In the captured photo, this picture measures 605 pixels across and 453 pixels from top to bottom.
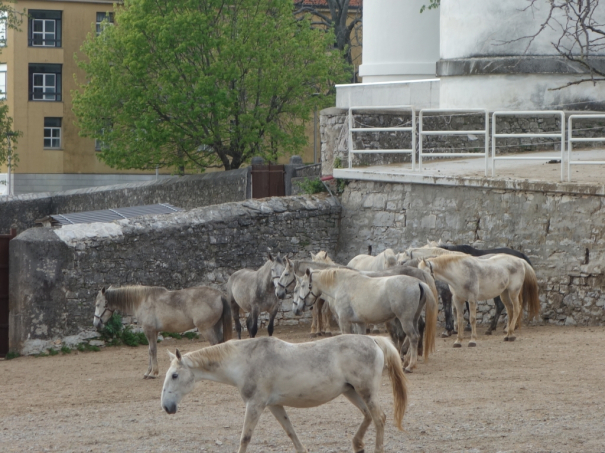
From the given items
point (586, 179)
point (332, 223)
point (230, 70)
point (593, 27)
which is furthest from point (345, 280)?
point (230, 70)

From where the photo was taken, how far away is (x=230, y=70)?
2644cm

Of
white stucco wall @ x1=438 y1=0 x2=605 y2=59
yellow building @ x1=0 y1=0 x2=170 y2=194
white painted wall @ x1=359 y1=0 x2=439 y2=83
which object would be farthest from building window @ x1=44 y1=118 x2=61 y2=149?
white stucco wall @ x1=438 y1=0 x2=605 y2=59

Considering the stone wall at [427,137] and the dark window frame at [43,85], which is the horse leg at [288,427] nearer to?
the stone wall at [427,137]

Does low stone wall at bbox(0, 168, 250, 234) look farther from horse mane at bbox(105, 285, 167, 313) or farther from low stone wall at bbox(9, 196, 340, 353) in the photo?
horse mane at bbox(105, 285, 167, 313)

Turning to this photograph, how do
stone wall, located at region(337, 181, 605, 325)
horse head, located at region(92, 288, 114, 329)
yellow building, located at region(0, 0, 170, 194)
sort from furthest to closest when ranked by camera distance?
yellow building, located at region(0, 0, 170, 194), stone wall, located at region(337, 181, 605, 325), horse head, located at region(92, 288, 114, 329)

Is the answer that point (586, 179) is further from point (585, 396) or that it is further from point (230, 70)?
point (230, 70)

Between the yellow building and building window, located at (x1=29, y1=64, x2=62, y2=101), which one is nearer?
the yellow building

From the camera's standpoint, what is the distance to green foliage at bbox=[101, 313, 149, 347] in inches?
585

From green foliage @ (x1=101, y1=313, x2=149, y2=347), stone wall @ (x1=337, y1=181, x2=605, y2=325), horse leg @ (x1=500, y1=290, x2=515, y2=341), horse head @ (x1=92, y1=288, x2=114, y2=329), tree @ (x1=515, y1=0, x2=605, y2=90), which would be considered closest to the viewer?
horse head @ (x1=92, y1=288, x2=114, y2=329)

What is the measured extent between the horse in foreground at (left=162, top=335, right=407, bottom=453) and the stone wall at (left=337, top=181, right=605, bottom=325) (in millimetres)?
7499

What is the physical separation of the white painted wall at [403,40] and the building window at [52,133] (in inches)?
1043

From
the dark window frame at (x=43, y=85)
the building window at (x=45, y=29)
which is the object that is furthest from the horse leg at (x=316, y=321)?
the building window at (x=45, y=29)

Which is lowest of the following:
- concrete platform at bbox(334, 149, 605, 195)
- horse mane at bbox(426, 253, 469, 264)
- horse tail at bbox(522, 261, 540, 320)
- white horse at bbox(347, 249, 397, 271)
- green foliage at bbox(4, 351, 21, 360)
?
green foliage at bbox(4, 351, 21, 360)

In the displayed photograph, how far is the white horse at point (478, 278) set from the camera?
12664mm
